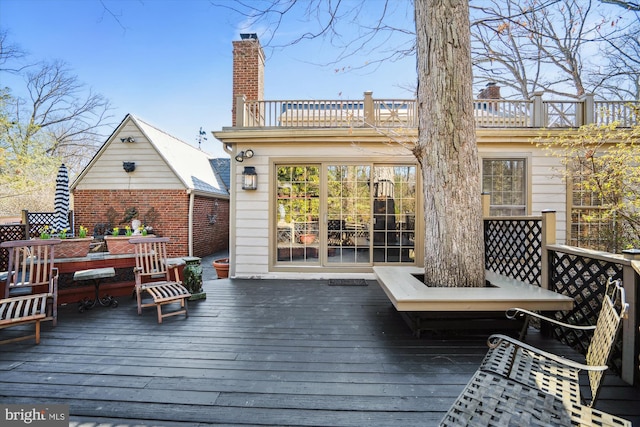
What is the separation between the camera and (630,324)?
2148 mm

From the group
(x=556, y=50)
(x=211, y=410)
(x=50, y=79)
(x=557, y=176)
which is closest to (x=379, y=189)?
(x=557, y=176)

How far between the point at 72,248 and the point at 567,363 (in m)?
5.41

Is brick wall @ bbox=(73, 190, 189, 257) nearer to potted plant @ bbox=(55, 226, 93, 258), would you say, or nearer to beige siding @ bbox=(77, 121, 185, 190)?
beige siding @ bbox=(77, 121, 185, 190)

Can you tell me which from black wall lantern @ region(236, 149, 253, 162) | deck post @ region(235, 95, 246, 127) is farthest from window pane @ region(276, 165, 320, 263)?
deck post @ region(235, 95, 246, 127)

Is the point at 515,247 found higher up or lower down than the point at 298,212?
lower down

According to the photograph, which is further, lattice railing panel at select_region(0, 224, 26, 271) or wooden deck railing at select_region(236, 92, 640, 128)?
wooden deck railing at select_region(236, 92, 640, 128)

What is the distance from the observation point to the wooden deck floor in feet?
5.92

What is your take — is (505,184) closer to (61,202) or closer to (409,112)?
(409,112)

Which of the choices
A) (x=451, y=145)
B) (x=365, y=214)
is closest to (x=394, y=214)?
(x=365, y=214)

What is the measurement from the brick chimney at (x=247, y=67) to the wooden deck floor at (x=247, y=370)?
4672mm

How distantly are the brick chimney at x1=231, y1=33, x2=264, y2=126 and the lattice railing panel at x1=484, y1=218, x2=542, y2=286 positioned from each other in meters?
5.25

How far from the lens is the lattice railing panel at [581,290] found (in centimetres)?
241

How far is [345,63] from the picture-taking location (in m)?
5.38

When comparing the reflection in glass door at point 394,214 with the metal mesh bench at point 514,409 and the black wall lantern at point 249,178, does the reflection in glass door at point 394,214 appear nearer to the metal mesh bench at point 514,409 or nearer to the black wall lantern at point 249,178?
the black wall lantern at point 249,178
